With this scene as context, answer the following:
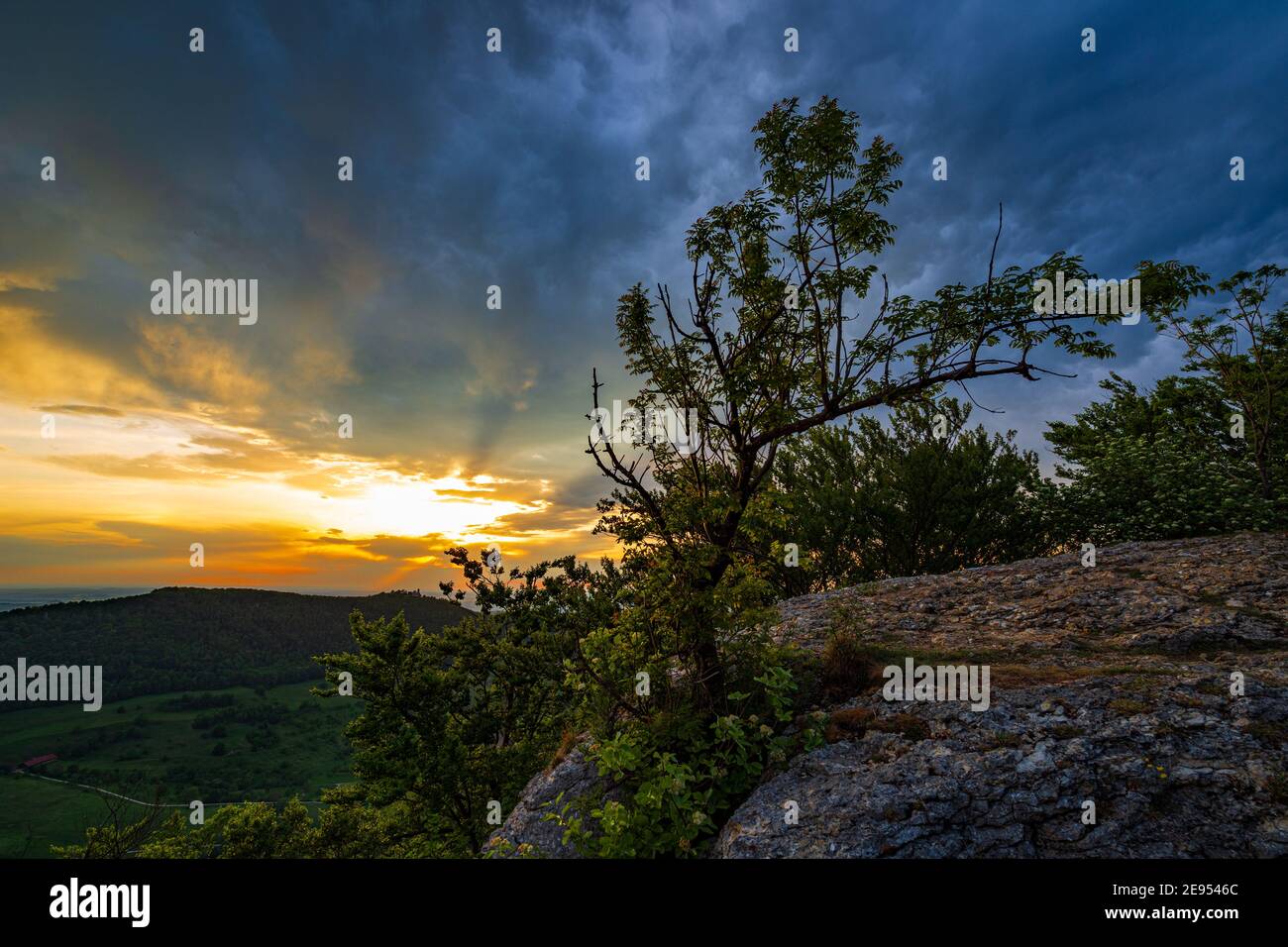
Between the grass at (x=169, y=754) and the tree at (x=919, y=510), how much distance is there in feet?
275

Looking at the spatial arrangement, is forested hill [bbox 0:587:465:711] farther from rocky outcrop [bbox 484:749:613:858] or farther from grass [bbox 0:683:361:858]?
rocky outcrop [bbox 484:749:613:858]

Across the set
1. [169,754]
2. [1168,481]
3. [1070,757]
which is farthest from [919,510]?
[169,754]

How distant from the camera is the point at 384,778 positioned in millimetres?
18109

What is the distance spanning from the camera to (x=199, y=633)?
124 metres

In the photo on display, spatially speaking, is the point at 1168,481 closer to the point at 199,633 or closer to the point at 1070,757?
the point at 1070,757

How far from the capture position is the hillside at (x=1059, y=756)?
4.82 metres

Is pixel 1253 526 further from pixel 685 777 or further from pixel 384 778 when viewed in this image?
pixel 384 778

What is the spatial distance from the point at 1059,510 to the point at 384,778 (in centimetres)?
2791

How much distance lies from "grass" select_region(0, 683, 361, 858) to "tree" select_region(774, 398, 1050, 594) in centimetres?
8389

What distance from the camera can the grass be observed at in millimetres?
83875
